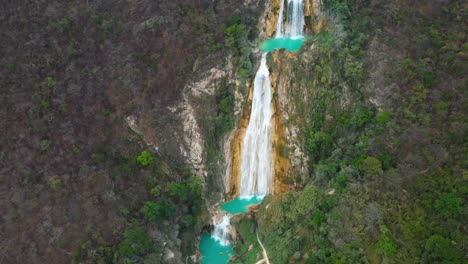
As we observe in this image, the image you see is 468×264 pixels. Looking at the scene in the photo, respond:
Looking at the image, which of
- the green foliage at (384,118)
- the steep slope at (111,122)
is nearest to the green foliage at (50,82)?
the steep slope at (111,122)

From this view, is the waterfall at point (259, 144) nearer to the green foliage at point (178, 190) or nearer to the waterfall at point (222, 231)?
the waterfall at point (222, 231)

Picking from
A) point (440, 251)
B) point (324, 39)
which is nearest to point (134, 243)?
point (440, 251)

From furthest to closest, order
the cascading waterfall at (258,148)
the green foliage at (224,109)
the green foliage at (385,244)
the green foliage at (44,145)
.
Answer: the green foliage at (224,109) < the cascading waterfall at (258,148) < the green foliage at (44,145) < the green foliage at (385,244)

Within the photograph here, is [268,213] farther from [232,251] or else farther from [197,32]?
[197,32]

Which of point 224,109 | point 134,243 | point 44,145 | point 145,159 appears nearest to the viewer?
point 134,243

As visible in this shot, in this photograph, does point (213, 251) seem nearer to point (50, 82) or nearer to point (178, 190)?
point (178, 190)

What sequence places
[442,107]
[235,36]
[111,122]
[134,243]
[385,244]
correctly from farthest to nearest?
1. [235,36]
2. [111,122]
3. [134,243]
4. [442,107]
5. [385,244]

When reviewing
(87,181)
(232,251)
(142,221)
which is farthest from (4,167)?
(232,251)
